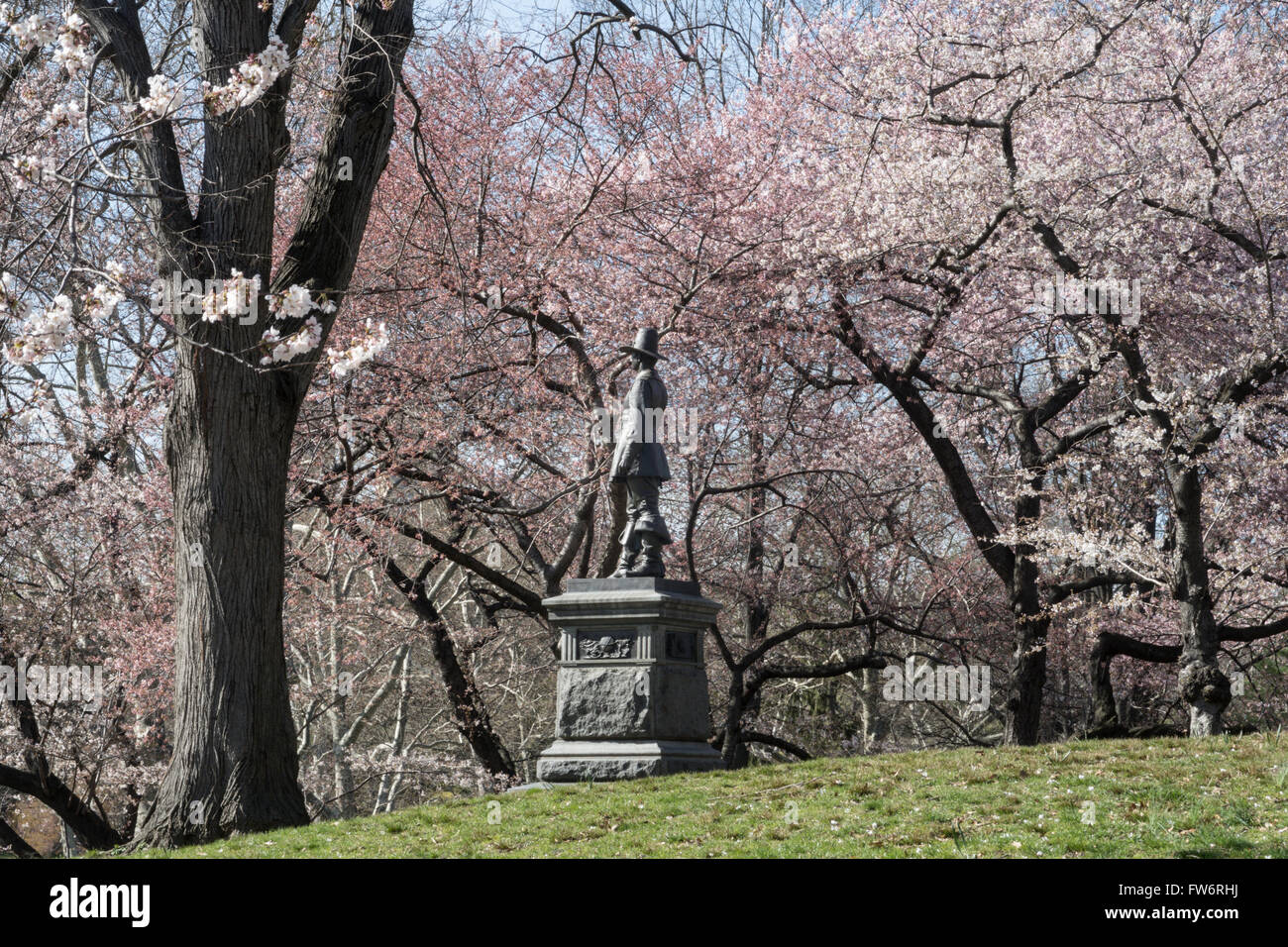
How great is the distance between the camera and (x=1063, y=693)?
20578mm

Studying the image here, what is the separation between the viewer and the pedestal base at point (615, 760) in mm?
10250

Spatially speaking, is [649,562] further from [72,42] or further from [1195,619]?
[72,42]

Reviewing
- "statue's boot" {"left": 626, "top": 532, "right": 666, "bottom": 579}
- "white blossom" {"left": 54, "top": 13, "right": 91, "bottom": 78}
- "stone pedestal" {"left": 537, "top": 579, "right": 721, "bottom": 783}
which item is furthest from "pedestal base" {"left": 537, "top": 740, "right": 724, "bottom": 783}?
"white blossom" {"left": 54, "top": 13, "right": 91, "bottom": 78}

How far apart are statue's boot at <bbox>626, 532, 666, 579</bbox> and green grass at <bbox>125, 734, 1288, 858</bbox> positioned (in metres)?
1.92

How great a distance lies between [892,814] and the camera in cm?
770

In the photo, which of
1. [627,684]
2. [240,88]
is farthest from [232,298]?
[627,684]

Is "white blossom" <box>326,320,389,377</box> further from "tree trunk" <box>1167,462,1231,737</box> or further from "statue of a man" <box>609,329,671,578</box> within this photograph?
"tree trunk" <box>1167,462,1231,737</box>

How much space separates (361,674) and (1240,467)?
46.0ft

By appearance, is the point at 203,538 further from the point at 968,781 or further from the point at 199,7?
the point at 968,781

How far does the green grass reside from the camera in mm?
6746

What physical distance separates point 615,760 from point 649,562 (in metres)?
1.78

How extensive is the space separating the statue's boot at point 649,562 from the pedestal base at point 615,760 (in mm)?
1463

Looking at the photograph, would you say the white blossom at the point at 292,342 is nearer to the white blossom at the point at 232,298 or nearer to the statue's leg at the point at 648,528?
the white blossom at the point at 232,298
